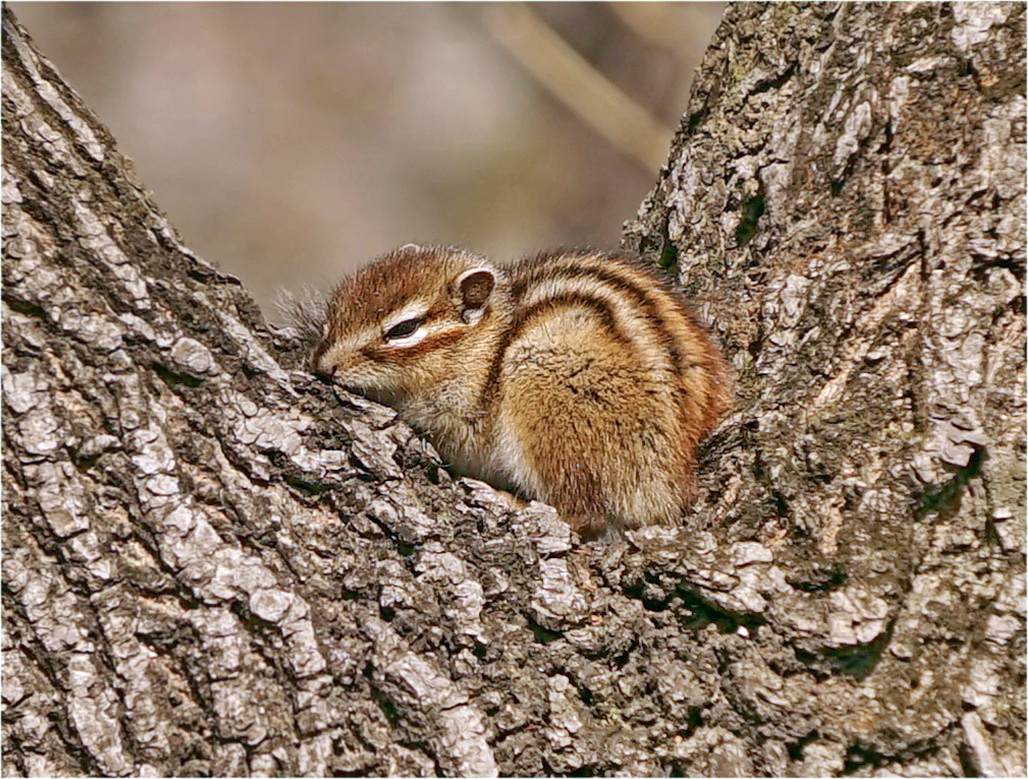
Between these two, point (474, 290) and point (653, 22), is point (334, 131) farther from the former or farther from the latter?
point (474, 290)

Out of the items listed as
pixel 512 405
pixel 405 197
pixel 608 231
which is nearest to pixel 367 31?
pixel 405 197

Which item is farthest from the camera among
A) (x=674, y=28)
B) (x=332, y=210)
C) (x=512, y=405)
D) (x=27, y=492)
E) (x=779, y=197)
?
(x=332, y=210)

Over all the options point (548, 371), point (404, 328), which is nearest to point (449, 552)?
point (548, 371)

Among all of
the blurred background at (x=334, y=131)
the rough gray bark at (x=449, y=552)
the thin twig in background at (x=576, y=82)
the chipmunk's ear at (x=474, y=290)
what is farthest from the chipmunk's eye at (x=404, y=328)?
the blurred background at (x=334, y=131)

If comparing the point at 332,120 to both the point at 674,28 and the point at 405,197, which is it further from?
the point at 674,28

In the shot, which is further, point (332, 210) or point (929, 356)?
point (332, 210)

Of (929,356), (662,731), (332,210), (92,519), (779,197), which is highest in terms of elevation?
(332,210)

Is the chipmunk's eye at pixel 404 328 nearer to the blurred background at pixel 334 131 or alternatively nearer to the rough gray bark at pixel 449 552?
the rough gray bark at pixel 449 552

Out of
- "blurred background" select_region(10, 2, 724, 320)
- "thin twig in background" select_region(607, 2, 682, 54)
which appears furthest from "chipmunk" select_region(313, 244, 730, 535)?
"blurred background" select_region(10, 2, 724, 320)
